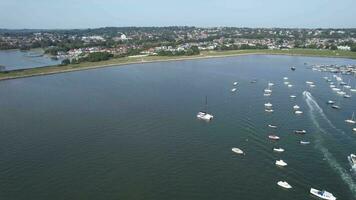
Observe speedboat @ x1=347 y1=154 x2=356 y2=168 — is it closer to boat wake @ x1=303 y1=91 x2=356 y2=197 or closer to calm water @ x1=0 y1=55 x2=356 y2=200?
calm water @ x1=0 y1=55 x2=356 y2=200

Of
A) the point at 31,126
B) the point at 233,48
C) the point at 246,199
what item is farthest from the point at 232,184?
the point at 233,48

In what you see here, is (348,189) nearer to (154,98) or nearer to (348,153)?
(348,153)

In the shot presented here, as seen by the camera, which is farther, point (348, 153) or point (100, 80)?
point (100, 80)

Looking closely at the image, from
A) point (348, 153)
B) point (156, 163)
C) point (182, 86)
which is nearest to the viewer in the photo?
point (156, 163)

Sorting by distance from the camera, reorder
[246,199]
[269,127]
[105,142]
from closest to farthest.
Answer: [246,199]
[105,142]
[269,127]

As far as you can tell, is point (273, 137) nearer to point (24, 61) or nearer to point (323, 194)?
point (323, 194)
